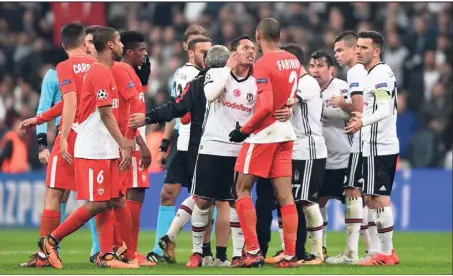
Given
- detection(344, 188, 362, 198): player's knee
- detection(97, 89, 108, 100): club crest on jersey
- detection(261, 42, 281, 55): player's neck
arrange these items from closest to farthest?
detection(97, 89, 108, 100): club crest on jersey → detection(261, 42, 281, 55): player's neck → detection(344, 188, 362, 198): player's knee

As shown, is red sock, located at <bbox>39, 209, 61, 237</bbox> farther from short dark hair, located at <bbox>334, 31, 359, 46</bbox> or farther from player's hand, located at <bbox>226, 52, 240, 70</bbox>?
short dark hair, located at <bbox>334, 31, 359, 46</bbox>

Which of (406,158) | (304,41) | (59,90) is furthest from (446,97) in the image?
(59,90)

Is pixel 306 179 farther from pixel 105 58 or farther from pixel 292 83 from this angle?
pixel 105 58

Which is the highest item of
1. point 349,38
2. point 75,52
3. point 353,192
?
point 349,38

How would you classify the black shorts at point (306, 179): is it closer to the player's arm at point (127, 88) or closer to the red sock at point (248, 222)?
the red sock at point (248, 222)

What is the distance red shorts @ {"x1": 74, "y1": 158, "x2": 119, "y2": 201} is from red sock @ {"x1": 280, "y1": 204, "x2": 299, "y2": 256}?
5.64 ft

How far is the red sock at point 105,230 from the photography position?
40.9 ft

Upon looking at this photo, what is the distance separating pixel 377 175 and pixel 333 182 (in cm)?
101

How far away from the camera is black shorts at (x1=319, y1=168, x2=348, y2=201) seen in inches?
555

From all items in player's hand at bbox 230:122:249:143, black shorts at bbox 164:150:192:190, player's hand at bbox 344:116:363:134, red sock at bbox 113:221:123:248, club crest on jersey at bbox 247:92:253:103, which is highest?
club crest on jersey at bbox 247:92:253:103

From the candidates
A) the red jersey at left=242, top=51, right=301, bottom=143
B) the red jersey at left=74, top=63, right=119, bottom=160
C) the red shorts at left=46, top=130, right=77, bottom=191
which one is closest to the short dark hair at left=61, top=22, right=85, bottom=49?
the red jersey at left=74, top=63, right=119, bottom=160

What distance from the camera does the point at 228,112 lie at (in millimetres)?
12711

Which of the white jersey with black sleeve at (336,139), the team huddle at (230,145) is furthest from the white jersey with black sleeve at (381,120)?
the white jersey with black sleeve at (336,139)

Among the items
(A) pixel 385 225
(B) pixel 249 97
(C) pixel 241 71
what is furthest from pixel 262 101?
(A) pixel 385 225
